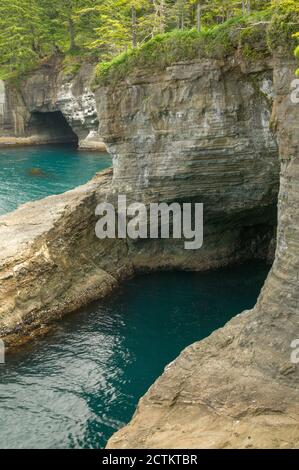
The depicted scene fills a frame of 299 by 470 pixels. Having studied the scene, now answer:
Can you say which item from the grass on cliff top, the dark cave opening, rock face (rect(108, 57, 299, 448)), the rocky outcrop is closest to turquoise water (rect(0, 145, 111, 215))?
the dark cave opening

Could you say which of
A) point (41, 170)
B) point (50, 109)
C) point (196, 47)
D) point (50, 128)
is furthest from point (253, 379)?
point (50, 128)

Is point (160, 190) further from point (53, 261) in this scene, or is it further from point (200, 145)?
point (53, 261)

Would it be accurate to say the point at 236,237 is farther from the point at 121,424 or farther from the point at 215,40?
the point at 121,424

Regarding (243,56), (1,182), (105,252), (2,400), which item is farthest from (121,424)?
(1,182)

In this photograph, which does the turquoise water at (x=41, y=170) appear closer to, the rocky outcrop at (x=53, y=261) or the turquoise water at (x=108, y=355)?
the rocky outcrop at (x=53, y=261)

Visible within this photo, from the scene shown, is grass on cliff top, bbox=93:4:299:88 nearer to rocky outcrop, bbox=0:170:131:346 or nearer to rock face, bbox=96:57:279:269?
rock face, bbox=96:57:279:269

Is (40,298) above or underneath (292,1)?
underneath

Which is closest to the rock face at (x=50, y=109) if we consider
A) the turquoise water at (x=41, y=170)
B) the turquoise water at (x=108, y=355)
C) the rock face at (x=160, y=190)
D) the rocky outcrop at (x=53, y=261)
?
the turquoise water at (x=41, y=170)
